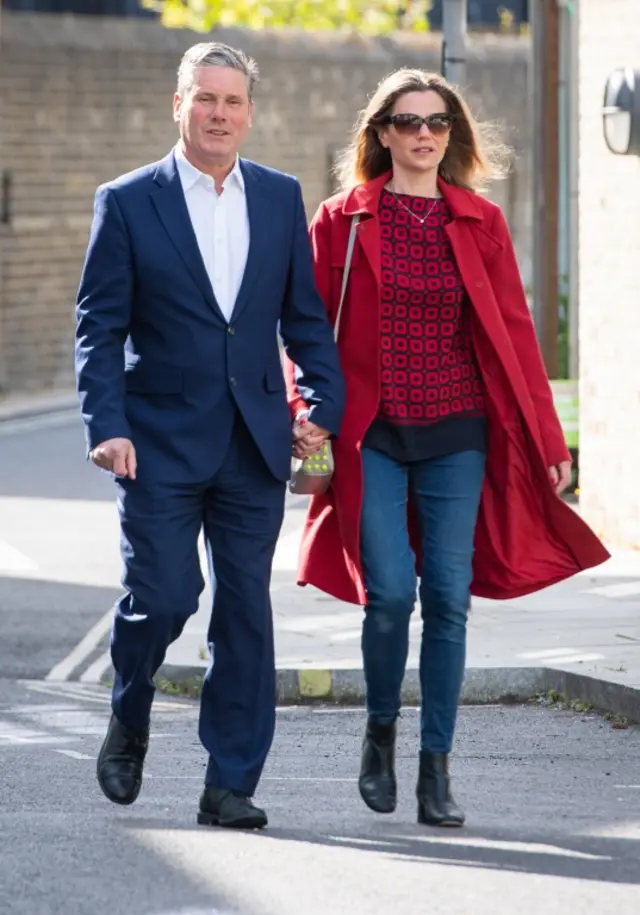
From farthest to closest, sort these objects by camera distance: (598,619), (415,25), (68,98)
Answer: (415,25), (68,98), (598,619)

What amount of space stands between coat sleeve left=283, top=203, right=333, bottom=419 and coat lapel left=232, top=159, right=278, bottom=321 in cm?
24

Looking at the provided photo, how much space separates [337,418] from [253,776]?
0.90 meters

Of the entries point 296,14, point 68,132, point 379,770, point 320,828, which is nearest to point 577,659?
point 379,770

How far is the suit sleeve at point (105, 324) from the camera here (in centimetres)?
543

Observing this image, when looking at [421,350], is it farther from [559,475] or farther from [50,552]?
[50,552]

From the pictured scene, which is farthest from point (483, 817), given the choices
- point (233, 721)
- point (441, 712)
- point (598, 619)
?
point (598, 619)

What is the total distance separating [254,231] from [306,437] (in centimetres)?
52

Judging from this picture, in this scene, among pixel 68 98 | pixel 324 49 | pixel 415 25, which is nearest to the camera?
pixel 68 98

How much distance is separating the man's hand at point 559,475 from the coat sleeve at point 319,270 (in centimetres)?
66

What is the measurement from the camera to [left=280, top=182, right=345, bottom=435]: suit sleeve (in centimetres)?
559

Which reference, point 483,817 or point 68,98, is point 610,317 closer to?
point 483,817

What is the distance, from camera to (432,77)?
575 centimetres

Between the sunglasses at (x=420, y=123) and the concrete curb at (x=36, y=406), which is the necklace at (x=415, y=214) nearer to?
the sunglasses at (x=420, y=123)

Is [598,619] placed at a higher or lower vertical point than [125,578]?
lower
